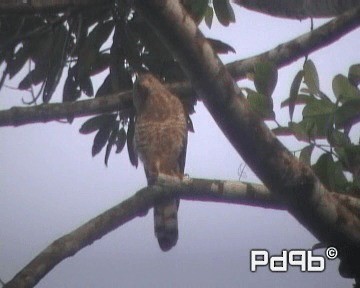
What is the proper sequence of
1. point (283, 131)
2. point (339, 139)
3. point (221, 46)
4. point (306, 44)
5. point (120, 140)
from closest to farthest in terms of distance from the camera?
1. point (339, 139)
2. point (283, 131)
3. point (306, 44)
4. point (221, 46)
5. point (120, 140)

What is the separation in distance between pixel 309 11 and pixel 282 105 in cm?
46

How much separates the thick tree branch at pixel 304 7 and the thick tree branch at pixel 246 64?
5 cm

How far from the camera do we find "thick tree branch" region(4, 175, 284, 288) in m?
2.14

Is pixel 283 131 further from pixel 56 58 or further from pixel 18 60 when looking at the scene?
pixel 18 60

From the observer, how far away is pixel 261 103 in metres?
2.55

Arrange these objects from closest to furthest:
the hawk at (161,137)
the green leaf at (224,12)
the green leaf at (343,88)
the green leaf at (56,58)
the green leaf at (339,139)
Result: the green leaf at (339,139), the green leaf at (343,88), the green leaf at (224,12), the green leaf at (56,58), the hawk at (161,137)

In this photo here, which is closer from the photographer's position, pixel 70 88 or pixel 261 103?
pixel 261 103

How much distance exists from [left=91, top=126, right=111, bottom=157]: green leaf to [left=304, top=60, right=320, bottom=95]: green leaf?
5.27ft

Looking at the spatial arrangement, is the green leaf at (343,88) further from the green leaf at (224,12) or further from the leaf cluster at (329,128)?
the green leaf at (224,12)

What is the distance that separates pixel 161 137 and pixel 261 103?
1912 mm

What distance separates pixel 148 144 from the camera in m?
4.28

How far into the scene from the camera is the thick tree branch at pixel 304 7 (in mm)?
3057

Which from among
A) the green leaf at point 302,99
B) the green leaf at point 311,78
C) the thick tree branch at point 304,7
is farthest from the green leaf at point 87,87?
the green leaf at point 311,78

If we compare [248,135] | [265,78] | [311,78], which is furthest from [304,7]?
[248,135]
